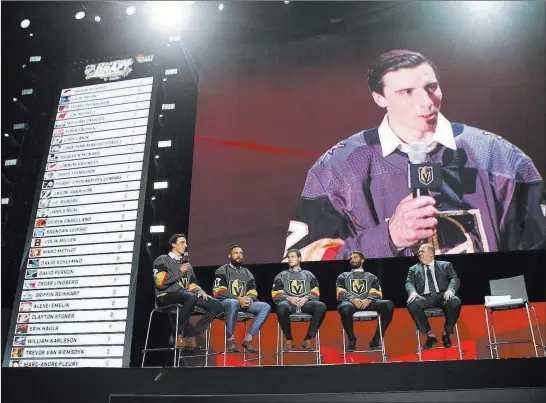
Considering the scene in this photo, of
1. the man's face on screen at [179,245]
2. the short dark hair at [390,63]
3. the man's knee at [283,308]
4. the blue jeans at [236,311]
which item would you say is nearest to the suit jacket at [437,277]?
the man's knee at [283,308]

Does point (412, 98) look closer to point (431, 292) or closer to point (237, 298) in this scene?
point (431, 292)

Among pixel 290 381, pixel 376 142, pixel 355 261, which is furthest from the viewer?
pixel 376 142

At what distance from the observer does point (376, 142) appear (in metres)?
6.60

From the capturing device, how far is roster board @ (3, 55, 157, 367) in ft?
19.5

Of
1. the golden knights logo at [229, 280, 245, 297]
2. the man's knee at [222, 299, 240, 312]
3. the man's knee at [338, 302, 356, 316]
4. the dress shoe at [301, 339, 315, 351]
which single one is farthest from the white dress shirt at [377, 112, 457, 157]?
the man's knee at [222, 299, 240, 312]

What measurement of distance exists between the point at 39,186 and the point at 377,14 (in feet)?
16.0

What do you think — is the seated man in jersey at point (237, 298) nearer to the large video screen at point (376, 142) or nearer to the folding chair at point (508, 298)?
the large video screen at point (376, 142)

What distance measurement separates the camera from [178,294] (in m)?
5.12

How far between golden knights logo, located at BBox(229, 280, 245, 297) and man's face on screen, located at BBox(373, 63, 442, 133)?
8.98 feet

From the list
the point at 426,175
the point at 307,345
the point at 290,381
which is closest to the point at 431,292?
the point at 307,345

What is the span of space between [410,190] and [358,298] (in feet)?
5.28

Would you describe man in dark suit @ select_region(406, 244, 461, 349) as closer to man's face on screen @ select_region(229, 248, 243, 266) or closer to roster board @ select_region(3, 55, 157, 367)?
man's face on screen @ select_region(229, 248, 243, 266)

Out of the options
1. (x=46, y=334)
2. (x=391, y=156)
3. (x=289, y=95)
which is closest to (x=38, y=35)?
(x=289, y=95)

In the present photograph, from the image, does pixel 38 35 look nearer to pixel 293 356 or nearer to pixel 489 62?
pixel 293 356
